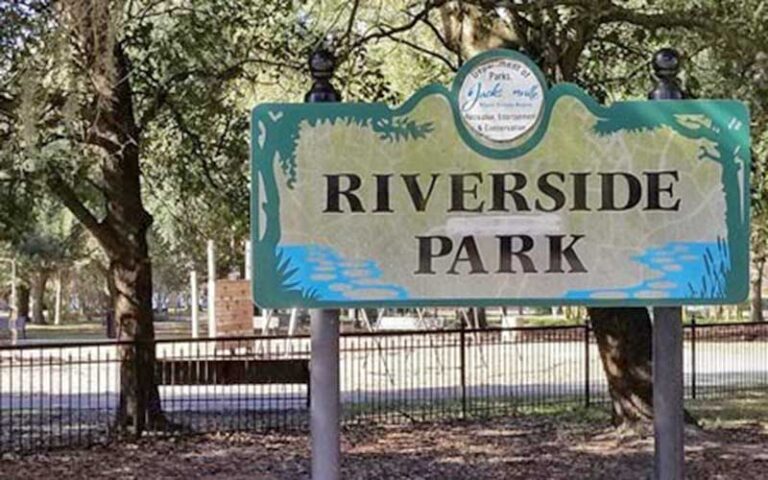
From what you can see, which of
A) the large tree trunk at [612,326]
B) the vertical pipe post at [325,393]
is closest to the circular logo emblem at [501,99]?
the vertical pipe post at [325,393]

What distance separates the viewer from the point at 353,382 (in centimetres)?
2009

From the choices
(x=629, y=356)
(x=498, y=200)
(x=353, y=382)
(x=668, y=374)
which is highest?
(x=498, y=200)

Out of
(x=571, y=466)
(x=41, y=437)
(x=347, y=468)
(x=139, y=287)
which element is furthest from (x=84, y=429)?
(x=571, y=466)

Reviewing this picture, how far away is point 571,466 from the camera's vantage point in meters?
9.67

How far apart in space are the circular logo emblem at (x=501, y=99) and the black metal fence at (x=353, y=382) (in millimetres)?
7721

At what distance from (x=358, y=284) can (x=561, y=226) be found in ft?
3.72

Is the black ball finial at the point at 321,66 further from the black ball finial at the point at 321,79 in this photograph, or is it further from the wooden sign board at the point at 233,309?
the wooden sign board at the point at 233,309

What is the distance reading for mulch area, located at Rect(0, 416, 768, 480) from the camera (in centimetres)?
949

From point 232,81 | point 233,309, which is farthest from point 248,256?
point 233,309

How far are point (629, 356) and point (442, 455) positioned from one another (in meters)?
2.41

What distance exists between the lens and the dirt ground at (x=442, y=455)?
951cm

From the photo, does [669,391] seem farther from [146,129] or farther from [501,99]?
[146,129]

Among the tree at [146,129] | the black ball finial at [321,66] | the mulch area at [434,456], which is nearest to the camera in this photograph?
the black ball finial at [321,66]

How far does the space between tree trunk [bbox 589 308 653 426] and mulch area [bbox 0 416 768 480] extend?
31cm
